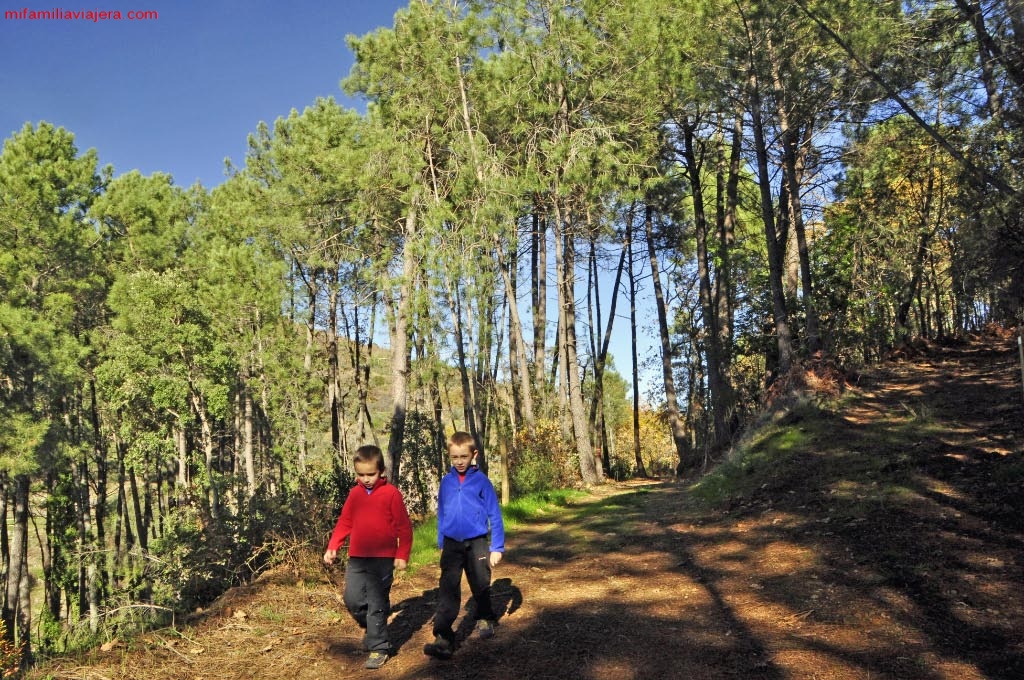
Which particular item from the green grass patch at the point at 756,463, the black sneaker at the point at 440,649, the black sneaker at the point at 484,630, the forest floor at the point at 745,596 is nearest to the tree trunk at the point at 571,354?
the green grass patch at the point at 756,463

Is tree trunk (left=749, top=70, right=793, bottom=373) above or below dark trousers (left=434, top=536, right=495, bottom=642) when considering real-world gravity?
above

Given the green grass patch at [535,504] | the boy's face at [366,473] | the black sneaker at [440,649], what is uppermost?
the boy's face at [366,473]

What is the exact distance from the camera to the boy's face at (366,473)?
15.8 ft

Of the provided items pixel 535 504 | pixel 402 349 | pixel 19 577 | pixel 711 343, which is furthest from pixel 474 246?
pixel 19 577

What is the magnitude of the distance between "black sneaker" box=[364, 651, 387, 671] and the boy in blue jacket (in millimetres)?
389

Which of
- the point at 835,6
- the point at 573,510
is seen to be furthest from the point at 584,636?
the point at 835,6

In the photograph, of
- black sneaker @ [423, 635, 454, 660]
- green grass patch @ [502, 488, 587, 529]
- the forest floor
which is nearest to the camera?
the forest floor

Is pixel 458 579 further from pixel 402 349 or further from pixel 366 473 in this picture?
pixel 402 349

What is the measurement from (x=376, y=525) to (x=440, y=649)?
994 mm

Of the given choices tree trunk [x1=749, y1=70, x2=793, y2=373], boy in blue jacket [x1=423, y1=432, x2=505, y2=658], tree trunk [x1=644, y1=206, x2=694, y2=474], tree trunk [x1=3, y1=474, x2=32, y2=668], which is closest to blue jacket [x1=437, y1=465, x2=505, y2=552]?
boy in blue jacket [x1=423, y1=432, x2=505, y2=658]

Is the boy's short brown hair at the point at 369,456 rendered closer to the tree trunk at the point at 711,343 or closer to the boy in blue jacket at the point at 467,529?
the boy in blue jacket at the point at 467,529

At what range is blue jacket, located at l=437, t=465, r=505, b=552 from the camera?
484cm

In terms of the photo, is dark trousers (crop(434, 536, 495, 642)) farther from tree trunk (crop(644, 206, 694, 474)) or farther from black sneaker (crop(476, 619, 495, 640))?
tree trunk (crop(644, 206, 694, 474))

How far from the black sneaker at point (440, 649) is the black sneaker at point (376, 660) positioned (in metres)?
0.35
